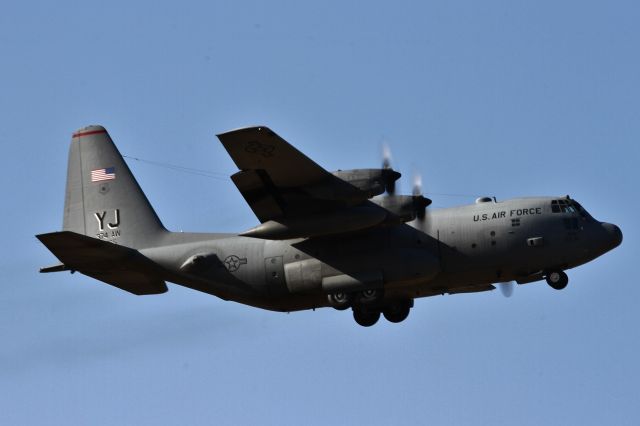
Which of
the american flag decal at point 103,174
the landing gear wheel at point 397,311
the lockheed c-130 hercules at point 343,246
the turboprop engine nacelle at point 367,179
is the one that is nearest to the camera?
the turboprop engine nacelle at point 367,179

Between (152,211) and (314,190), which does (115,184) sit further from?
(314,190)

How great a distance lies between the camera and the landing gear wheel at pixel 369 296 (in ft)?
98.1

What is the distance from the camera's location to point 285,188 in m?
28.9

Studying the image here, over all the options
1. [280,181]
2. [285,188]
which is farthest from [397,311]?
[280,181]

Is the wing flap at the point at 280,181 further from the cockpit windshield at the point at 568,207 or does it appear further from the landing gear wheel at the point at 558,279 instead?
the landing gear wheel at the point at 558,279

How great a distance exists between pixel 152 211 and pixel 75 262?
356 centimetres

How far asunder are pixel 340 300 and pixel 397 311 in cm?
238

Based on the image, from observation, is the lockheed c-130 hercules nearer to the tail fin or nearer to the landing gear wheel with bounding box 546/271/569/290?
the landing gear wheel with bounding box 546/271/569/290

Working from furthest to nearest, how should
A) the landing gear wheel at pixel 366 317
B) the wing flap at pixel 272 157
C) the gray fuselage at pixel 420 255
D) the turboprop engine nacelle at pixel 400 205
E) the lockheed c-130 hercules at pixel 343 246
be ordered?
the landing gear wheel at pixel 366 317 < the gray fuselage at pixel 420 255 < the turboprop engine nacelle at pixel 400 205 < the lockheed c-130 hercules at pixel 343 246 < the wing flap at pixel 272 157

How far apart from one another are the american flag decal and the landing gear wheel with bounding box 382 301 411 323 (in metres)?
8.93

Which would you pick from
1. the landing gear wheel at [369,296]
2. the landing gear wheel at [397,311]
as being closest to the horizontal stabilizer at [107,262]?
the landing gear wheel at [369,296]

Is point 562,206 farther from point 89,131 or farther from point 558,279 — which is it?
point 89,131

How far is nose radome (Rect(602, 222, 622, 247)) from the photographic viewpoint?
97.5 feet

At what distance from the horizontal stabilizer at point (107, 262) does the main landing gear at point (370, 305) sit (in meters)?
5.21
